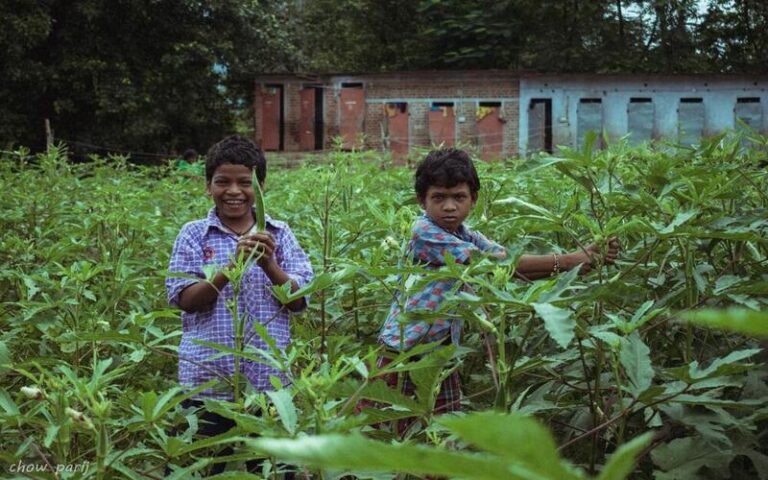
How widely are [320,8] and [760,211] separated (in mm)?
26086

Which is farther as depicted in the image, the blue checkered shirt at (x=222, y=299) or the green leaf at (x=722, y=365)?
the blue checkered shirt at (x=222, y=299)

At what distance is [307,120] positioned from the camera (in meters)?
21.7

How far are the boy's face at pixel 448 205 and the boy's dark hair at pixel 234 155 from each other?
0.52 metres

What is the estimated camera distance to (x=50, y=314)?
2365 mm

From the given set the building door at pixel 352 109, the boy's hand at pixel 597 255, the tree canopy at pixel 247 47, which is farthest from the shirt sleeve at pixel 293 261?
the building door at pixel 352 109

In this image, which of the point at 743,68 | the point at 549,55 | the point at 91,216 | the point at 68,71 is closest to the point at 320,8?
the point at 549,55

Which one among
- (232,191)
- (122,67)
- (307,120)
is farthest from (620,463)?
(307,120)

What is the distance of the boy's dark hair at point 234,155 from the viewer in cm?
250

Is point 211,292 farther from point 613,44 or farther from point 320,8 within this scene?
point 320,8

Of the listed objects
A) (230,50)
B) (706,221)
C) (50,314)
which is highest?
(230,50)

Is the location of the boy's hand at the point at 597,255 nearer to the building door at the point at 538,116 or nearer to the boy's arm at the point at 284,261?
the boy's arm at the point at 284,261

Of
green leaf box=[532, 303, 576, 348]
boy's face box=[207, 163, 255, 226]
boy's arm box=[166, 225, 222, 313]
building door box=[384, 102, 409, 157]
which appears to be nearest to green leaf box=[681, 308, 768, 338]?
green leaf box=[532, 303, 576, 348]

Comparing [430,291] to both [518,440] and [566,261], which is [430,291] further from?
[518,440]

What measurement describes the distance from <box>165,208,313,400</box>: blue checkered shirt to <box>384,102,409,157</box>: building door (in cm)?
1836
